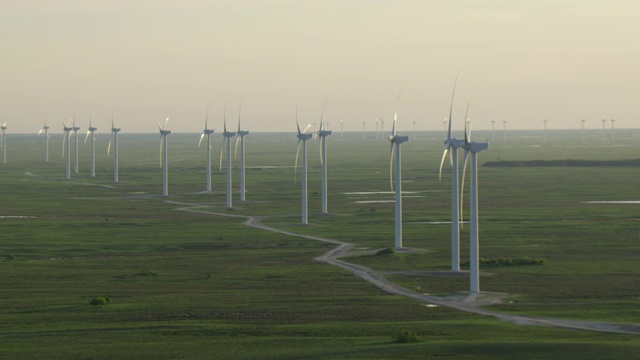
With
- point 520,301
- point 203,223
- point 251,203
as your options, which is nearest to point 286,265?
point 520,301

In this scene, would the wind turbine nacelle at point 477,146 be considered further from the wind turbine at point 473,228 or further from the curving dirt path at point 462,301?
the curving dirt path at point 462,301

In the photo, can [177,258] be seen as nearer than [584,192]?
Yes

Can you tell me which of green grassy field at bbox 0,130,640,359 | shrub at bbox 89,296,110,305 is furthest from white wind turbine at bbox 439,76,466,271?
shrub at bbox 89,296,110,305

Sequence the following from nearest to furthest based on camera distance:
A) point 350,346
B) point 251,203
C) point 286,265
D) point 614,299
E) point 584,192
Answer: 1. point 350,346
2. point 614,299
3. point 286,265
4. point 251,203
5. point 584,192

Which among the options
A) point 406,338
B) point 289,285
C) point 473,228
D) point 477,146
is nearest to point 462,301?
point 473,228

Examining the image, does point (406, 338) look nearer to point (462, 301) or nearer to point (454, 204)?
point (462, 301)

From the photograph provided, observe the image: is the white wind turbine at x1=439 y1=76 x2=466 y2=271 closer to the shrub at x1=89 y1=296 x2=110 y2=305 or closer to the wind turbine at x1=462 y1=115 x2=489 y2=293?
the wind turbine at x1=462 y1=115 x2=489 y2=293

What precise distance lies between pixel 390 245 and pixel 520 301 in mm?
37277

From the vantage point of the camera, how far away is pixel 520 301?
7325cm

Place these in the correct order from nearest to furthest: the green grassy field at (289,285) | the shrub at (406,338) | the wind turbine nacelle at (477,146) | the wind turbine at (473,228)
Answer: the green grassy field at (289,285)
the shrub at (406,338)
the wind turbine at (473,228)
the wind turbine nacelle at (477,146)

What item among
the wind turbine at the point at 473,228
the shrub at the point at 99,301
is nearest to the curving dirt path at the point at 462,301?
the wind turbine at the point at 473,228

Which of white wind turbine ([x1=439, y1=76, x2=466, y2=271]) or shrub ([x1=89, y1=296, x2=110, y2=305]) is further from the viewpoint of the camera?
white wind turbine ([x1=439, y1=76, x2=466, y2=271])

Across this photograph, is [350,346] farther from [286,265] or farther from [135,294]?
[286,265]

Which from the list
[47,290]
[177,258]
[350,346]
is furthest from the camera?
[177,258]
